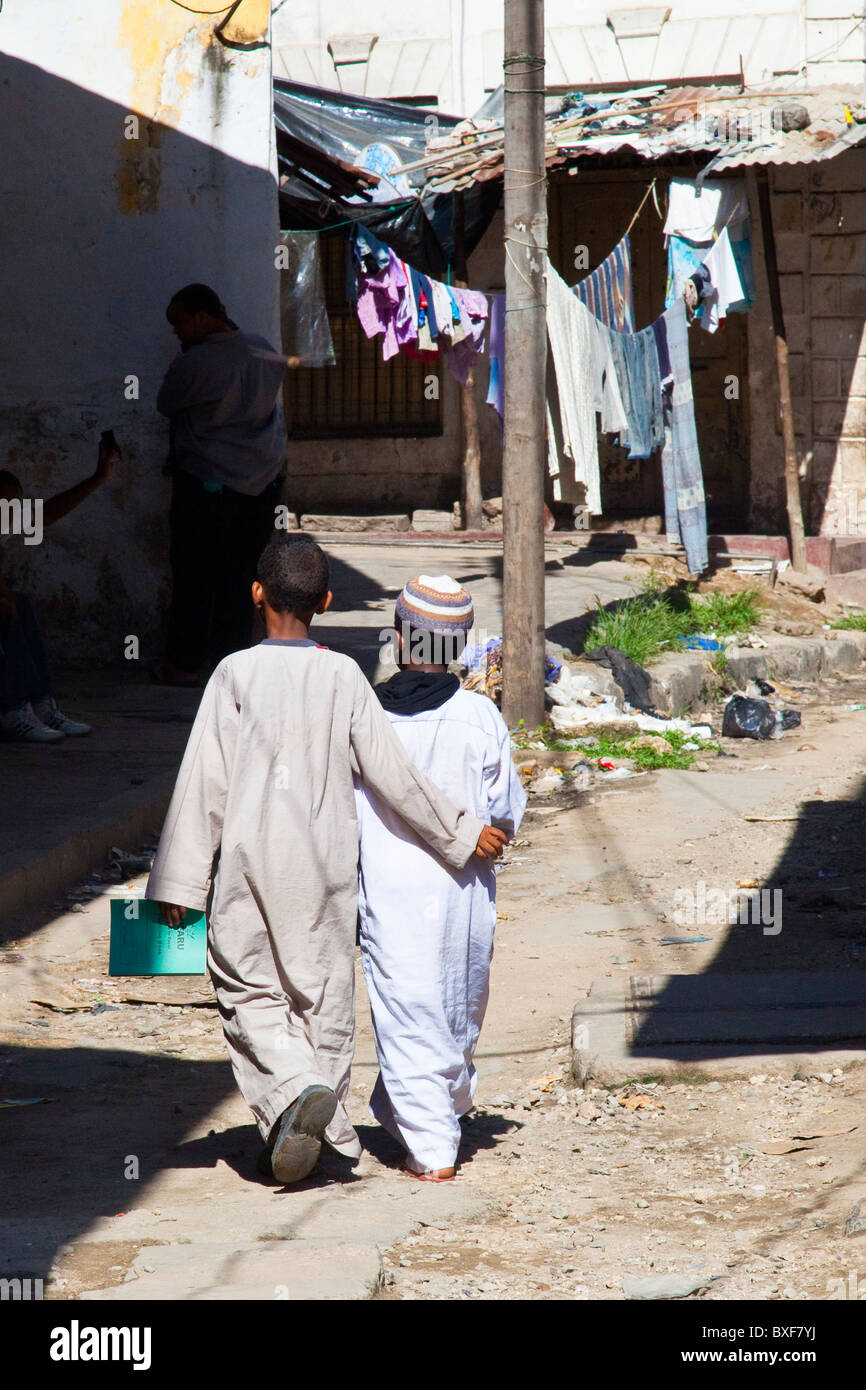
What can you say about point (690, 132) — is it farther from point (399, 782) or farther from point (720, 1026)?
point (399, 782)

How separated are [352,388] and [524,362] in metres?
7.66

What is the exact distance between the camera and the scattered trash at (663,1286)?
2.70 m

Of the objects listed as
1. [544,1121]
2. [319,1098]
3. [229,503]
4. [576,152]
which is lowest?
[544,1121]

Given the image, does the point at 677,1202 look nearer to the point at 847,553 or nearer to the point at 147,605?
the point at 147,605

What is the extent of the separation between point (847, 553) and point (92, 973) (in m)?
9.42

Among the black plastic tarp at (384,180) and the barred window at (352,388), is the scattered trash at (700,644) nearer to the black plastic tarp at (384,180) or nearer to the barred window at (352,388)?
the black plastic tarp at (384,180)

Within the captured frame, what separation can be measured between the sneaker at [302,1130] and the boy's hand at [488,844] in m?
0.61

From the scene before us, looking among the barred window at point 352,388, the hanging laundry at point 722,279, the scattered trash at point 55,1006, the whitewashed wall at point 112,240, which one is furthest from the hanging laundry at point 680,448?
the scattered trash at point 55,1006

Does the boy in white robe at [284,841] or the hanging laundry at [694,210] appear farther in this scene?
the hanging laundry at [694,210]

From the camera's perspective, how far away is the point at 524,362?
7.69m

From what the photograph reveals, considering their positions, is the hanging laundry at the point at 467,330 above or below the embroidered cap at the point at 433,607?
above

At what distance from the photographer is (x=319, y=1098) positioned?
3154mm
